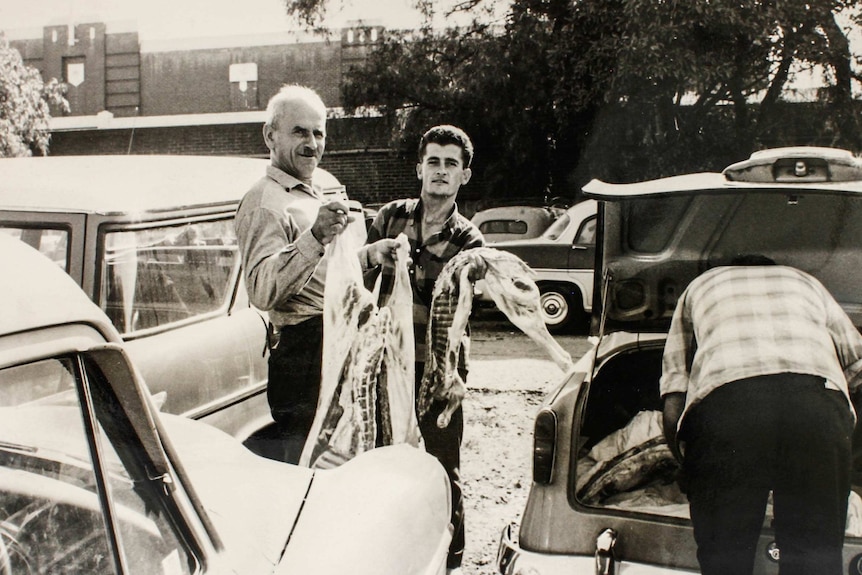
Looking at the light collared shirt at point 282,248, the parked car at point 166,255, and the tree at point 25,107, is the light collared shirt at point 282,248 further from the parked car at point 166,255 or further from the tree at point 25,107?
the tree at point 25,107

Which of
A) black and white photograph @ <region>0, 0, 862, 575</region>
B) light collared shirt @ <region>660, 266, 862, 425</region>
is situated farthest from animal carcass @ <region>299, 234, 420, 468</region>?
light collared shirt @ <region>660, 266, 862, 425</region>

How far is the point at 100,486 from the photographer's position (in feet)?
2.90

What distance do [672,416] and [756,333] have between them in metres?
0.28

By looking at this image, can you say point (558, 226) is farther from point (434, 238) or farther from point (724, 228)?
point (724, 228)

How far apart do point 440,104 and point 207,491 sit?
53.9 inches

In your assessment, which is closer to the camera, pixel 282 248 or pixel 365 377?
pixel 282 248

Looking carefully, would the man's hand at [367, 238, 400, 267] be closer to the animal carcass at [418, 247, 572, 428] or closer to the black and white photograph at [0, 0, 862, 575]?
the black and white photograph at [0, 0, 862, 575]

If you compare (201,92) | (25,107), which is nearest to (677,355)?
(201,92)

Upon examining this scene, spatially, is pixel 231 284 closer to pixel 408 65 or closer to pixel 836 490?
pixel 408 65

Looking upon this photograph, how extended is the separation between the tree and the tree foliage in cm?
94

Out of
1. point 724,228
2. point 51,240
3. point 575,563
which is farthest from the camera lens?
point 51,240

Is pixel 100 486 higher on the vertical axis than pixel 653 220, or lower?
lower

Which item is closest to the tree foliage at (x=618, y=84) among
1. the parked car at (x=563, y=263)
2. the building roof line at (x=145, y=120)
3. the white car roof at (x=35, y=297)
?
the parked car at (x=563, y=263)

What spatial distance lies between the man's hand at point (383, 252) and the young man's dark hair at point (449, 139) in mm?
279
